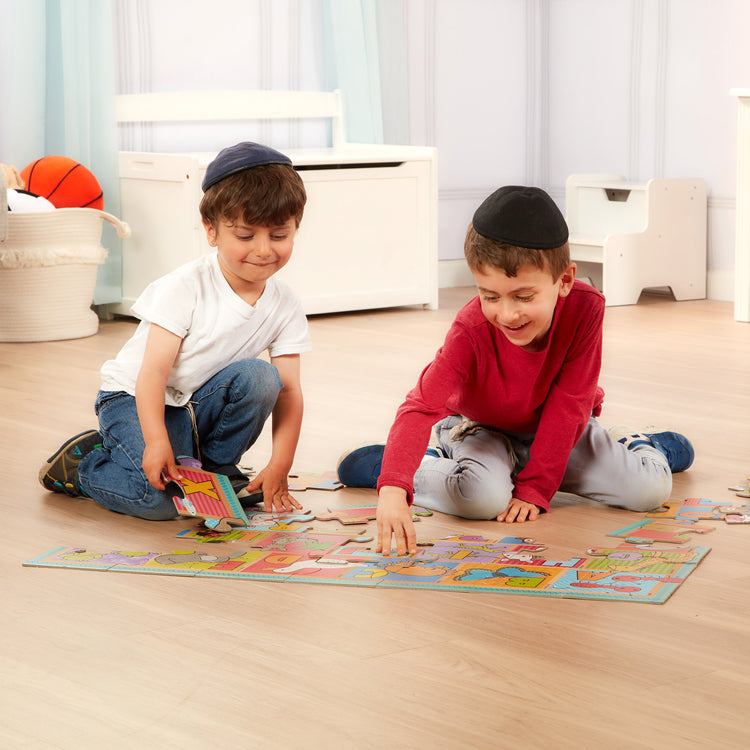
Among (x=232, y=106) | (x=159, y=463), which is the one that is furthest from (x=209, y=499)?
(x=232, y=106)

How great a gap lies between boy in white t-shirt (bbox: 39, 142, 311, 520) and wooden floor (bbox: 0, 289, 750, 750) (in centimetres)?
8

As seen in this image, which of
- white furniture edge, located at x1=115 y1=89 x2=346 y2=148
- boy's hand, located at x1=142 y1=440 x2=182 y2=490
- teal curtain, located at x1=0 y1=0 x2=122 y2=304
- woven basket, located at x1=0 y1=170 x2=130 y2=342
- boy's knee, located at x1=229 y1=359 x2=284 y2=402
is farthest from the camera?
white furniture edge, located at x1=115 y1=89 x2=346 y2=148

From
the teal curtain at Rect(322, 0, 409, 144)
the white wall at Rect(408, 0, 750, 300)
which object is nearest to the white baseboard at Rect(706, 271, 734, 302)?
the white wall at Rect(408, 0, 750, 300)

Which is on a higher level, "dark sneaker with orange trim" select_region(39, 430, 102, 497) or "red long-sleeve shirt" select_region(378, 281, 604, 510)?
"red long-sleeve shirt" select_region(378, 281, 604, 510)

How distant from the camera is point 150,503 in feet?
5.57

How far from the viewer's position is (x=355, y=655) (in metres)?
1.19

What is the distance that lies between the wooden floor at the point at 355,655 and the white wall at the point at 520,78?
2.57 meters

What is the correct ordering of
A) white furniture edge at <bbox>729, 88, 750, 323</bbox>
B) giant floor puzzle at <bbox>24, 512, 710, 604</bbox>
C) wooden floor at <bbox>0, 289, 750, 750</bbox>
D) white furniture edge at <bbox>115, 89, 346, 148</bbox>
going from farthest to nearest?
1. white furniture edge at <bbox>115, 89, 346, 148</bbox>
2. white furniture edge at <bbox>729, 88, 750, 323</bbox>
3. giant floor puzzle at <bbox>24, 512, 710, 604</bbox>
4. wooden floor at <bbox>0, 289, 750, 750</bbox>

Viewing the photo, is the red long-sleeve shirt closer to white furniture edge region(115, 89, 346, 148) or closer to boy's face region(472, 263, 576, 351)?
boy's face region(472, 263, 576, 351)

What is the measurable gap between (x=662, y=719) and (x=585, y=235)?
12.0 feet

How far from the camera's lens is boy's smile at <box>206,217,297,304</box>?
5.47 feet

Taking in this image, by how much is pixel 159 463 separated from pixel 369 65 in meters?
2.99

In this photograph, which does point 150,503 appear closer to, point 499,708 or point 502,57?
point 499,708

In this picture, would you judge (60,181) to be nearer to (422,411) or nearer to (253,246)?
(253,246)
